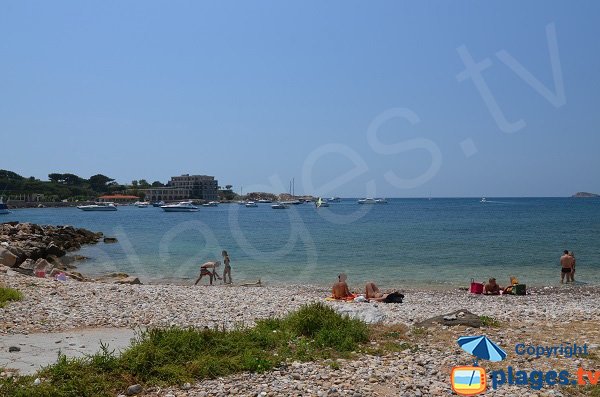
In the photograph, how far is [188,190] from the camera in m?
183

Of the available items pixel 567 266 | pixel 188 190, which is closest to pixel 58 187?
pixel 188 190

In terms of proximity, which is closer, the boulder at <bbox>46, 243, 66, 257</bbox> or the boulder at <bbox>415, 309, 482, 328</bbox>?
the boulder at <bbox>415, 309, 482, 328</bbox>

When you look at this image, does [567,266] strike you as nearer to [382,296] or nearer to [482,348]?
[382,296]

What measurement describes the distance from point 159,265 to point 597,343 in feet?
84.4

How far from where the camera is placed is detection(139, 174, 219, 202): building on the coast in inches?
7200

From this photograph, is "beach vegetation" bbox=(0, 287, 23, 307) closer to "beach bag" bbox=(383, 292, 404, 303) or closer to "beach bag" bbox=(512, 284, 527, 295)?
"beach bag" bbox=(383, 292, 404, 303)

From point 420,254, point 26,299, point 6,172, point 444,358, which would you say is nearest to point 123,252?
point 420,254

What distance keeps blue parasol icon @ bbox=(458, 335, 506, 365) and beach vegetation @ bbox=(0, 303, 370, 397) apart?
161 cm

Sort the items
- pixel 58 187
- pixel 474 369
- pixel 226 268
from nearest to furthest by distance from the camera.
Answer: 1. pixel 474 369
2. pixel 226 268
3. pixel 58 187

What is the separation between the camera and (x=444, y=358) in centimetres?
747

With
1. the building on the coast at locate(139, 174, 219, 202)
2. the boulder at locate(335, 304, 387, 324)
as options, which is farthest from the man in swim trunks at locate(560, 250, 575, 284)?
the building on the coast at locate(139, 174, 219, 202)

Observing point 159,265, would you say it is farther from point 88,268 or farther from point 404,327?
point 404,327

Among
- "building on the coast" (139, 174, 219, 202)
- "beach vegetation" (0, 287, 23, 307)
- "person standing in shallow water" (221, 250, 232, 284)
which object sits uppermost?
"building on the coast" (139, 174, 219, 202)

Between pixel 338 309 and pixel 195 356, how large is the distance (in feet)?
15.3
